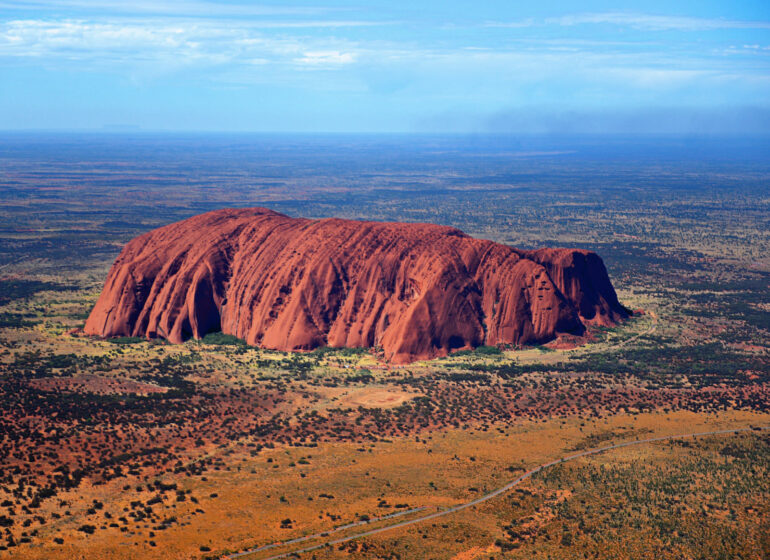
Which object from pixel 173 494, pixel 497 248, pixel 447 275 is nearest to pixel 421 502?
pixel 173 494

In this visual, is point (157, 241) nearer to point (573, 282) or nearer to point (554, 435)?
point (573, 282)

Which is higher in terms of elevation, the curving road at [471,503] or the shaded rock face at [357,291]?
the shaded rock face at [357,291]

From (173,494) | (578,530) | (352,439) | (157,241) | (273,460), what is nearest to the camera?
(578,530)

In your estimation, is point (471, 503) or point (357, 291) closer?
point (471, 503)

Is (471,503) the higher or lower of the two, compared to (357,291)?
lower

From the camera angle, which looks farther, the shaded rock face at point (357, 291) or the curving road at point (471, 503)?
the shaded rock face at point (357, 291)

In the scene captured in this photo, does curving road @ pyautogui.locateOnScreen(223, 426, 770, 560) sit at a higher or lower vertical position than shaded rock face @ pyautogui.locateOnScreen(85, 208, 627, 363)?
lower

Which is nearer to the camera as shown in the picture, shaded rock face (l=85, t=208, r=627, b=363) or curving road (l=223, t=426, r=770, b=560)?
curving road (l=223, t=426, r=770, b=560)

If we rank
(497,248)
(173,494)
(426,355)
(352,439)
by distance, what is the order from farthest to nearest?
(497,248), (426,355), (352,439), (173,494)
